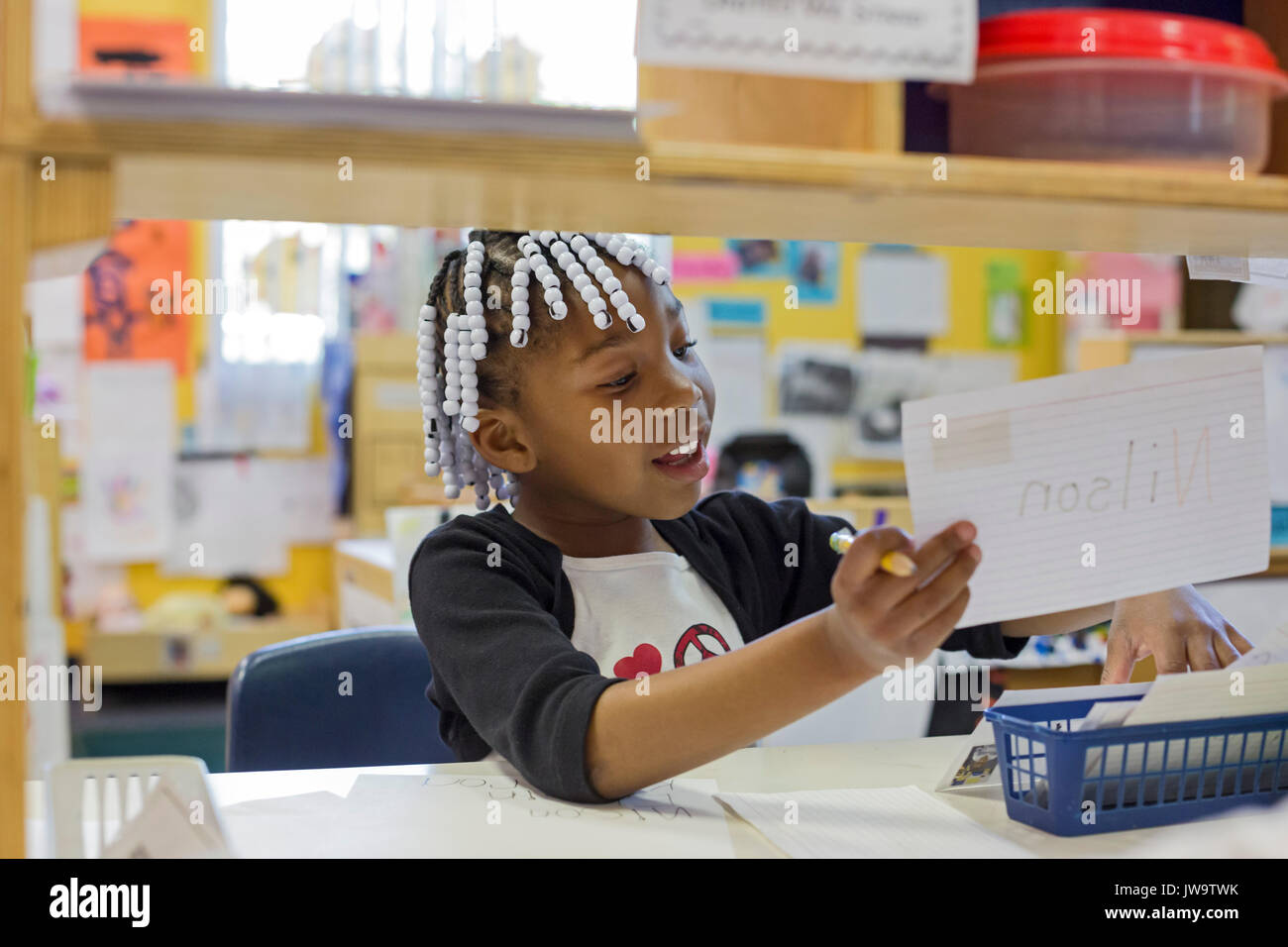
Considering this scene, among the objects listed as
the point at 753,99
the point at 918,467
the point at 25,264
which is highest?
the point at 753,99

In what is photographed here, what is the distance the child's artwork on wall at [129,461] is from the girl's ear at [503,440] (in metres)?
3.09

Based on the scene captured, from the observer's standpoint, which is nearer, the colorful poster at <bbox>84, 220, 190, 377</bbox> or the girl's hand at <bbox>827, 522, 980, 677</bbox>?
the girl's hand at <bbox>827, 522, 980, 677</bbox>

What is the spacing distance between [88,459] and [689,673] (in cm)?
355

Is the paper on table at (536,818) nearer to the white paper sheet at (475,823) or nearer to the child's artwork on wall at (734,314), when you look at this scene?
the white paper sheet at (475,823)

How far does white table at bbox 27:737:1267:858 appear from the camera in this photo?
0.73 meters

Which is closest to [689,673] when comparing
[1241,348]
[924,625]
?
[924,625]

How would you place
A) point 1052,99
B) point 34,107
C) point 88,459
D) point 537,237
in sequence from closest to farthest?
point 34,107 < point 1052,99 < point 537,237 < point 88,459

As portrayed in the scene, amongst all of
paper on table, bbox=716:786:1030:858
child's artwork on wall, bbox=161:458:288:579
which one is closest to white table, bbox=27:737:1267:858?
paper on table, bbox=716:786:1030:858

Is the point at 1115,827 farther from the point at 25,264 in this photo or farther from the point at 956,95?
the point at 25,264

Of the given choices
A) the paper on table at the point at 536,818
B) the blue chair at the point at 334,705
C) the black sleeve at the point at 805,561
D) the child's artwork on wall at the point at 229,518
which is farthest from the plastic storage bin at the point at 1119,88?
the child's artwork on wall at the point at 229,518

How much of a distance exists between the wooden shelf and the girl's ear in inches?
12.4

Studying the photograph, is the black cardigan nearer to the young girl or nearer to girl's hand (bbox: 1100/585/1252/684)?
the young girl

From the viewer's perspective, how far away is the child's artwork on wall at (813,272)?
3.85m
